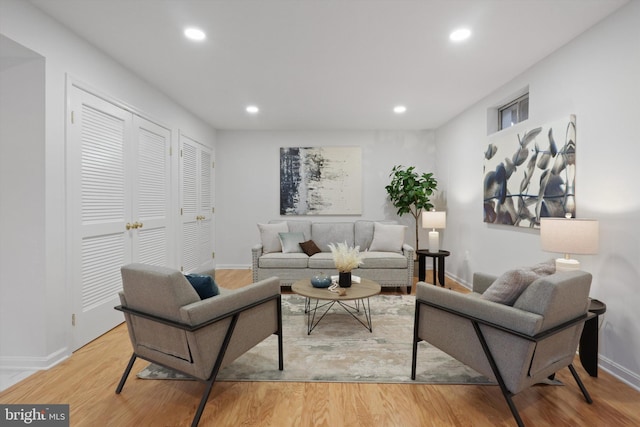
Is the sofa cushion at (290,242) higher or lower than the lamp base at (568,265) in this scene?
lower

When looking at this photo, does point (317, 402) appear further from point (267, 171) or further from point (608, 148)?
point (267, 171)

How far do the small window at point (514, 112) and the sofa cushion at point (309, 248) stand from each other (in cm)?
294

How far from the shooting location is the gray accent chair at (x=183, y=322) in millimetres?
1685

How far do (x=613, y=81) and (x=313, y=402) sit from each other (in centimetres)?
306

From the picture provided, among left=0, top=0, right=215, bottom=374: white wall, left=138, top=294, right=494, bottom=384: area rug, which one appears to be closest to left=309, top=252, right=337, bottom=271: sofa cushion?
left=138, top=294, right=494, bottom=384: area rug

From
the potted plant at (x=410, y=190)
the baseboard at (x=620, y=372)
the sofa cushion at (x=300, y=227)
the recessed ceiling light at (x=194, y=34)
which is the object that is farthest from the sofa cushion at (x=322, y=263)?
the recessed ceiling light at (x=194, y=34)

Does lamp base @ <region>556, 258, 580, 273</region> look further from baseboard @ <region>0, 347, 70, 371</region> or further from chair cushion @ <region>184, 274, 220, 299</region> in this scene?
baseboard @ <region>0, 347, 70, 371</region>

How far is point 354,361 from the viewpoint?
7.83 feet

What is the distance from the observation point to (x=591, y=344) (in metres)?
2.19

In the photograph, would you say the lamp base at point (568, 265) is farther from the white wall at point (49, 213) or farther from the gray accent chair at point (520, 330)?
the white wall at point (49, 213)

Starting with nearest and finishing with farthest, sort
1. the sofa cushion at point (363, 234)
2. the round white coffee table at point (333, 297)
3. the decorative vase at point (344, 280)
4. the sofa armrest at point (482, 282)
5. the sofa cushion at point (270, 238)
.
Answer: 1. the sofa armrest at point (482, 282)
2. the round white coffee table at point (333, 297)
3. the decorative vase at point (344, 280)
4. the sofa cushion at point (270, 238)
5. the sofa cushion at point (363, 234)

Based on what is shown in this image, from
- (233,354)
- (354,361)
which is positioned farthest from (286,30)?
(354,361)

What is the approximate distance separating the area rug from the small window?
8.51 ft

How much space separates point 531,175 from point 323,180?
3361 mm
